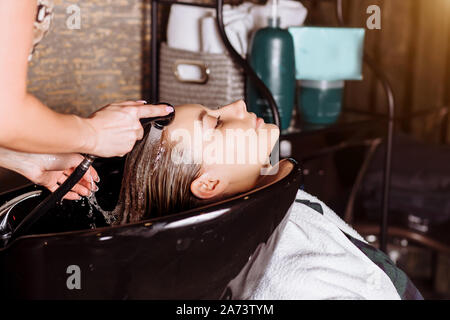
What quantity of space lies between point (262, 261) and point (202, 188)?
225 millimetres

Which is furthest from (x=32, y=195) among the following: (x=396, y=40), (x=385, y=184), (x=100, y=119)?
(x=396, y=40)

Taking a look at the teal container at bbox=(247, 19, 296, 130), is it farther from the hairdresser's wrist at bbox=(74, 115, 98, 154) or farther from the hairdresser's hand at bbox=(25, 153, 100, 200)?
the hairdresser's wrist at bbox=(74, 115, 98, 154)

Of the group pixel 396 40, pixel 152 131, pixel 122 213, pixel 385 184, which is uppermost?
pixel 396 40

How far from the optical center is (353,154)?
2535 millimetres

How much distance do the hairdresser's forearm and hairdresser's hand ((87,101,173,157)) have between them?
0.6 inches

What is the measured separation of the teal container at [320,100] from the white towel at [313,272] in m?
0.83

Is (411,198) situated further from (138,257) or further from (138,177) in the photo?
(138,257)

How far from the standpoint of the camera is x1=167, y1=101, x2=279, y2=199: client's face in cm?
106

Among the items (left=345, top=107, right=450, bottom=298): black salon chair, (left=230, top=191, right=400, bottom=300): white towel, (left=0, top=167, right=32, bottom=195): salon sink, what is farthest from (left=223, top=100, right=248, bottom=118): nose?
(left=345, top=107, right=450, bottom=298): black salon chair

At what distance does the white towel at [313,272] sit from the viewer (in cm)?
94

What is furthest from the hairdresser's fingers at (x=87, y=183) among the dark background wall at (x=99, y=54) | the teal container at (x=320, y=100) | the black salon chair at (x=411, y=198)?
the black salon chair at (x=411, y=198)

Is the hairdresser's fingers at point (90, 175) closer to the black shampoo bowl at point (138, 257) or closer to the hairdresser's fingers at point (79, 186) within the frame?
the hairdresser's fingers at point (79, 186)

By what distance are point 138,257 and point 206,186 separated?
346 millimetres

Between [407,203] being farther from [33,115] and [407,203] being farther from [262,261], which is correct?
[33,115]
